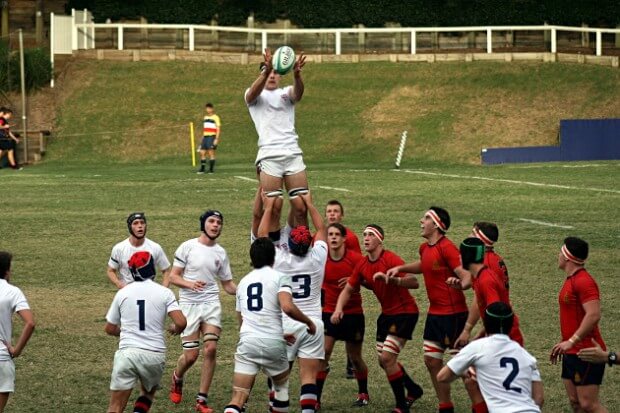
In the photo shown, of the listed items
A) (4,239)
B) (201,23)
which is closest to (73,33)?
(201,23)

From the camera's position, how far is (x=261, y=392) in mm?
14961

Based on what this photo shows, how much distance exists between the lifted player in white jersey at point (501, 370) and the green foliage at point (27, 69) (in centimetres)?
4658

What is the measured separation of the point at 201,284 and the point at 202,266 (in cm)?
20

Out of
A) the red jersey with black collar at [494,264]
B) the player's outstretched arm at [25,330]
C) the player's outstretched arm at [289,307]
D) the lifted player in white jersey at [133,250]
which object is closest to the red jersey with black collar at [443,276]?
the red jersey with black collar at [494,264]

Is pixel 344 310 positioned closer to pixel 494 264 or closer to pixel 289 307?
pixel 494 264

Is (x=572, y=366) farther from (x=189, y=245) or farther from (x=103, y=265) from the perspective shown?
(x=103, y=265)

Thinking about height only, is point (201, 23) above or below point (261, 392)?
above

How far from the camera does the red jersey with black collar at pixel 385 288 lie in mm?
14164

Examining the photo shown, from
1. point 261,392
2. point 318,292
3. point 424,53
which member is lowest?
point 261,392

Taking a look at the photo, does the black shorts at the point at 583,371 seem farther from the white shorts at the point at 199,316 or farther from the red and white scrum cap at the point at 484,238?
the white shorts at the point at 199,316

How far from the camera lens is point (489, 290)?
40.2 ft

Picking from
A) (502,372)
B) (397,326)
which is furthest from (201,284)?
(502,372)

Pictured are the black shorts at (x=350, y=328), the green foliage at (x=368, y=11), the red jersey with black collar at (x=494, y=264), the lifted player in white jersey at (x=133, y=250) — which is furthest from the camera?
the green foliage at (x=368, y=11)

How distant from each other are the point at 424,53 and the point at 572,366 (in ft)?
155
